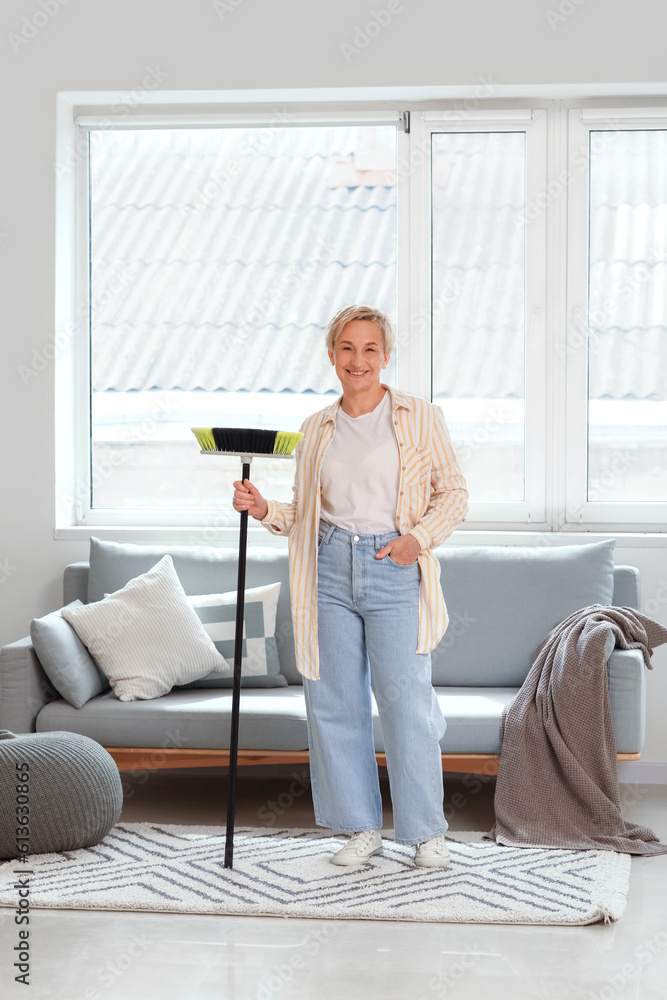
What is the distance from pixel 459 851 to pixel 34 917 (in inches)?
46.0

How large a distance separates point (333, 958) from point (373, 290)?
101 inches

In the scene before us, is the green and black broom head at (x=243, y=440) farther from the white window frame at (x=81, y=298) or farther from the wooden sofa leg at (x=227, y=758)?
the white window frame at (x=81, y=298)

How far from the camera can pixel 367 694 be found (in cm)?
286

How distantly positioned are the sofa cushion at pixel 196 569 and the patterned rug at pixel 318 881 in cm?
84

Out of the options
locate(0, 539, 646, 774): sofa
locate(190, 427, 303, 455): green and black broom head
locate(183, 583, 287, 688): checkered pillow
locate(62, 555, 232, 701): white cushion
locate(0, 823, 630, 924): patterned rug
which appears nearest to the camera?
locate(0, 823, 630, 924): patterned rug

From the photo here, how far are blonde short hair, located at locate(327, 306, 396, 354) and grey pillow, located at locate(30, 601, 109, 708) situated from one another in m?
1.27

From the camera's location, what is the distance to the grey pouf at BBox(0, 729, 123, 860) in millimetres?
2803

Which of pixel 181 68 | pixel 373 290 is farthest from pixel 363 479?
pixel 181 68

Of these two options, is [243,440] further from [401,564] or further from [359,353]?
[401,564]

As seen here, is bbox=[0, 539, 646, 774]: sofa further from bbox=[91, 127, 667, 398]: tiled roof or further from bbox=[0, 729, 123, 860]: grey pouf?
bbox=[91, 127, 667, 398]: tiled roof

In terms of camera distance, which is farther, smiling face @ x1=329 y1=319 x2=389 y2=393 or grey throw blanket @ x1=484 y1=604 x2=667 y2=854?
grey throw blanket @ x1=484 y1=604 x2=667 y2=854

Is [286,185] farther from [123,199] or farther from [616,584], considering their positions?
[616,584]

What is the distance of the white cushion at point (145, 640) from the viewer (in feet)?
10.9

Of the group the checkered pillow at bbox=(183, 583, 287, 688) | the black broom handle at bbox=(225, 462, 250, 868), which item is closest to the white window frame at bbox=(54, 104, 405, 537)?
the checkered pillow at bbox=(183, 583, 287, 688)
